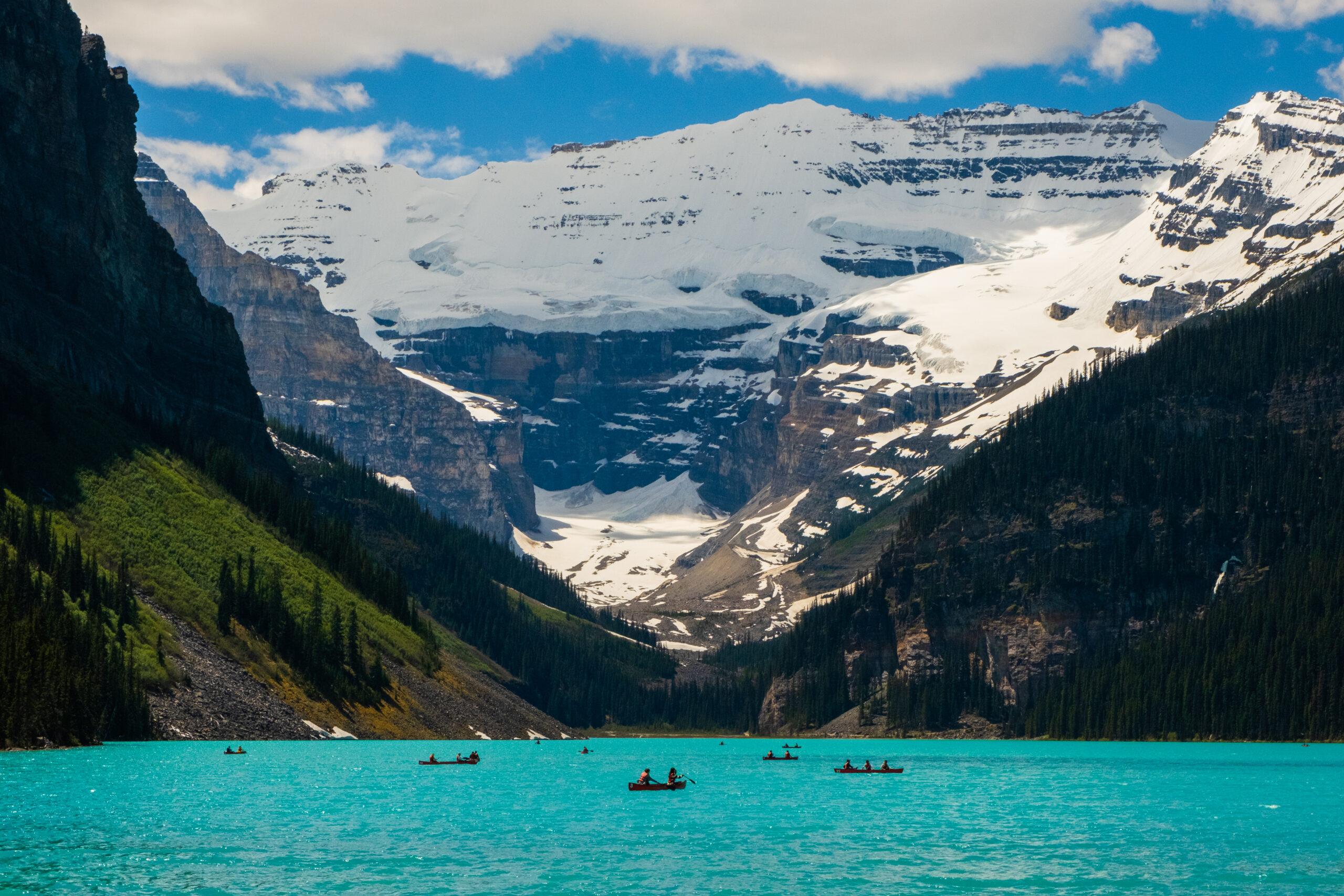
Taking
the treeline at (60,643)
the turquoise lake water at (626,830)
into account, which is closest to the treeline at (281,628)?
the treeline at (60,643)

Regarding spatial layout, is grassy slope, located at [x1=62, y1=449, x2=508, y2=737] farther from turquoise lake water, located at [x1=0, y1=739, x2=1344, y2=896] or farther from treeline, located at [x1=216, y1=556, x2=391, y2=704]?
turquoise lake water, located at [x1=0, y1=739, x2=1344, y2=896]

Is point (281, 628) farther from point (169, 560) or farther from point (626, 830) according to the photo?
point (626, 830)

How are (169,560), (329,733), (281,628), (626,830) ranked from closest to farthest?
(626,830) < (329,733) < (169,560) < (281,628)

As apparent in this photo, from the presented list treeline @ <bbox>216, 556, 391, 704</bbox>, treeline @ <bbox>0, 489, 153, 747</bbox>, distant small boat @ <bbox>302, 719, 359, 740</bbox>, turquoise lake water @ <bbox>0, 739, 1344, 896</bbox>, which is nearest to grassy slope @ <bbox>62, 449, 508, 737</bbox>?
distant small boat @ <bbox>302, 719, 359, 740</bbox>

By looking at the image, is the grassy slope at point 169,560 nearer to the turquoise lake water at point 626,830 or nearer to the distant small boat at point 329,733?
the distant small boat at point 329,733

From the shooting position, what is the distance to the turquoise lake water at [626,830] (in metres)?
81.1

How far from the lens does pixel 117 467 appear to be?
197 m

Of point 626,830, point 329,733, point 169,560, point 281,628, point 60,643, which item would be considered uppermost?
point 169,560

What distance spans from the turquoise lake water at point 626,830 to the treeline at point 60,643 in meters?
3.17

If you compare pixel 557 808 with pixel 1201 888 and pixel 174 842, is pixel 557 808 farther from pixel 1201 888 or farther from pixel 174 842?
pixel 1201 888

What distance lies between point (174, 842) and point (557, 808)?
35372 millimetres

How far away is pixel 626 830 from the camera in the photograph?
10494cm

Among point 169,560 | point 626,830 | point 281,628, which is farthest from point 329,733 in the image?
point 626,830

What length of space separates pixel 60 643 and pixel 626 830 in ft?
195
